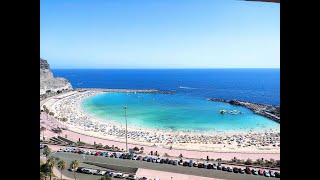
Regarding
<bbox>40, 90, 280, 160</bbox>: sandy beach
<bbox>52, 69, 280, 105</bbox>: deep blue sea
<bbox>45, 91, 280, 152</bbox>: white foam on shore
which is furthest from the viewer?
<bbox>52, 69, 280, 105</bbox>: deep blue sea

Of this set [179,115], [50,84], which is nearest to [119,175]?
[179,115]

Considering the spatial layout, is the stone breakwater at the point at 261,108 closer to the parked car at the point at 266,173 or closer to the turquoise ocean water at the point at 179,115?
the turquoise ocean water at the point at 179,115

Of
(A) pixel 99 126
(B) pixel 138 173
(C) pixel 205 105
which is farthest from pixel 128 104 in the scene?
(B) pixel 138 173

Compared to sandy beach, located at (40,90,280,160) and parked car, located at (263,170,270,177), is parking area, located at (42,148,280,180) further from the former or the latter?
sandy beach, located at (40,90,280,160)

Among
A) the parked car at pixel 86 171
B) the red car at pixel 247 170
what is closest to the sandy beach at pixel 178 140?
the red car at pixel 247 170

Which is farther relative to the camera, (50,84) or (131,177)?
(50,84)

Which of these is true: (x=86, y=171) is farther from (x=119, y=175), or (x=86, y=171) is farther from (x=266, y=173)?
(x=266, y=173)

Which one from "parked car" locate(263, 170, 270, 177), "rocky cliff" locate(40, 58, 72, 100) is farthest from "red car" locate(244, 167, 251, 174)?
"rocky cliff" locate(40, 58, 72, 100)

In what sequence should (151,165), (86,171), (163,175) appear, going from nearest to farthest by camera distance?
(163,175) < (86,171) < (151,165)
